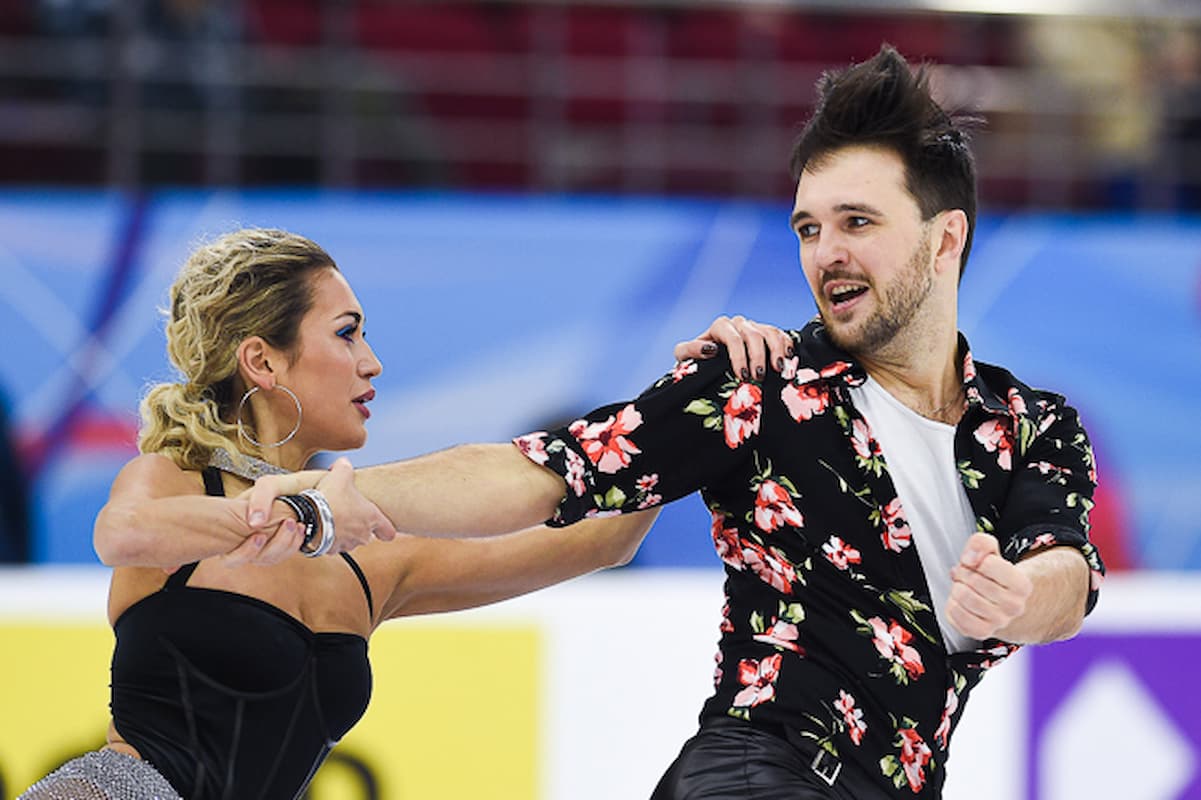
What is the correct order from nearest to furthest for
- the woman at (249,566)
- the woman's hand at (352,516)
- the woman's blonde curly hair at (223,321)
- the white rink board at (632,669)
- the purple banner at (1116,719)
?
the woman's hand at (352,516), the woman at (249,566), the woman's blonde curly hair at (223,321), the white rink board at (632,669), the purple banner at (1116,719)

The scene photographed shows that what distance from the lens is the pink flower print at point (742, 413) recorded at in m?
2.51

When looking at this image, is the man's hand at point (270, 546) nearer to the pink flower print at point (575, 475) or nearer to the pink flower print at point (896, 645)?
the pink flower print at point (575, 475)

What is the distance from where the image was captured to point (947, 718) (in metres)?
2.56

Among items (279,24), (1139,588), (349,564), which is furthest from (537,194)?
(349,564)

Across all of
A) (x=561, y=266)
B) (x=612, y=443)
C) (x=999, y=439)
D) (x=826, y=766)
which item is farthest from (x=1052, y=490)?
(x=561, y=266)

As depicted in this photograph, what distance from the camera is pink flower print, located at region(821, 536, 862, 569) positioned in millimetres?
2506

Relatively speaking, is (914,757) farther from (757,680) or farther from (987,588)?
(987,588)

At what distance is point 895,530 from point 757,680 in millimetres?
306

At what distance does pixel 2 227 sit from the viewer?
17.0 feet

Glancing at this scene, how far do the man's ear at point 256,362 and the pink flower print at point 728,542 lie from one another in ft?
3.01

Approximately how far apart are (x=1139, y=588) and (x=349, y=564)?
2373 mm

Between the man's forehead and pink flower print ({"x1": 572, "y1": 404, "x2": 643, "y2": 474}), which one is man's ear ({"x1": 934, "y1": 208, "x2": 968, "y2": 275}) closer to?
the man's forehead

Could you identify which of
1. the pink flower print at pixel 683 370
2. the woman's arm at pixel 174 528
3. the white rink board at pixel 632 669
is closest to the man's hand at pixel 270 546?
the woman's arm at pixel 174 528

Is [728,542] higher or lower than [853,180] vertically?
lower
